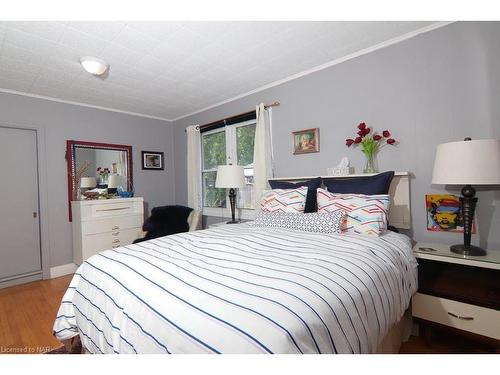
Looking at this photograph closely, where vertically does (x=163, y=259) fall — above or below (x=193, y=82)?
below

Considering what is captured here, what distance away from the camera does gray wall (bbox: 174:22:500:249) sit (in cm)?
181

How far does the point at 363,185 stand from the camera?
6.86ft

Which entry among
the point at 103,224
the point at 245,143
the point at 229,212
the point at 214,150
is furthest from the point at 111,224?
the point at 245,143

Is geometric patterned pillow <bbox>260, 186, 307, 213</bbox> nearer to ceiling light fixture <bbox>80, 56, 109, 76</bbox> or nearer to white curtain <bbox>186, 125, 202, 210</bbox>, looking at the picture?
white curtain <bbox>186, 125, 202, 210</bbox>

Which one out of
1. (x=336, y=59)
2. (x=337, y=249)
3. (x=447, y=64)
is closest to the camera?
(x=337, y=249)

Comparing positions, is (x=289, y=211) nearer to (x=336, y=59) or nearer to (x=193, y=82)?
(x=336, y=59)

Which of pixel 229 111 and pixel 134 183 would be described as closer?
pixel 229 111

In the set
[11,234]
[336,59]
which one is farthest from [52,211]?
[336,59]

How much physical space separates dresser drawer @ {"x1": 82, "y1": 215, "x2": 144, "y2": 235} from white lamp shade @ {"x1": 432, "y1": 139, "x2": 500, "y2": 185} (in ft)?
11.9

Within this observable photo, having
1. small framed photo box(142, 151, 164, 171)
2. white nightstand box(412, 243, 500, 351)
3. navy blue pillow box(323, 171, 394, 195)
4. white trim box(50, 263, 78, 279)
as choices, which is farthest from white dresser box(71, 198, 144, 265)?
white nightstand box(412, 243, 500, 351)
